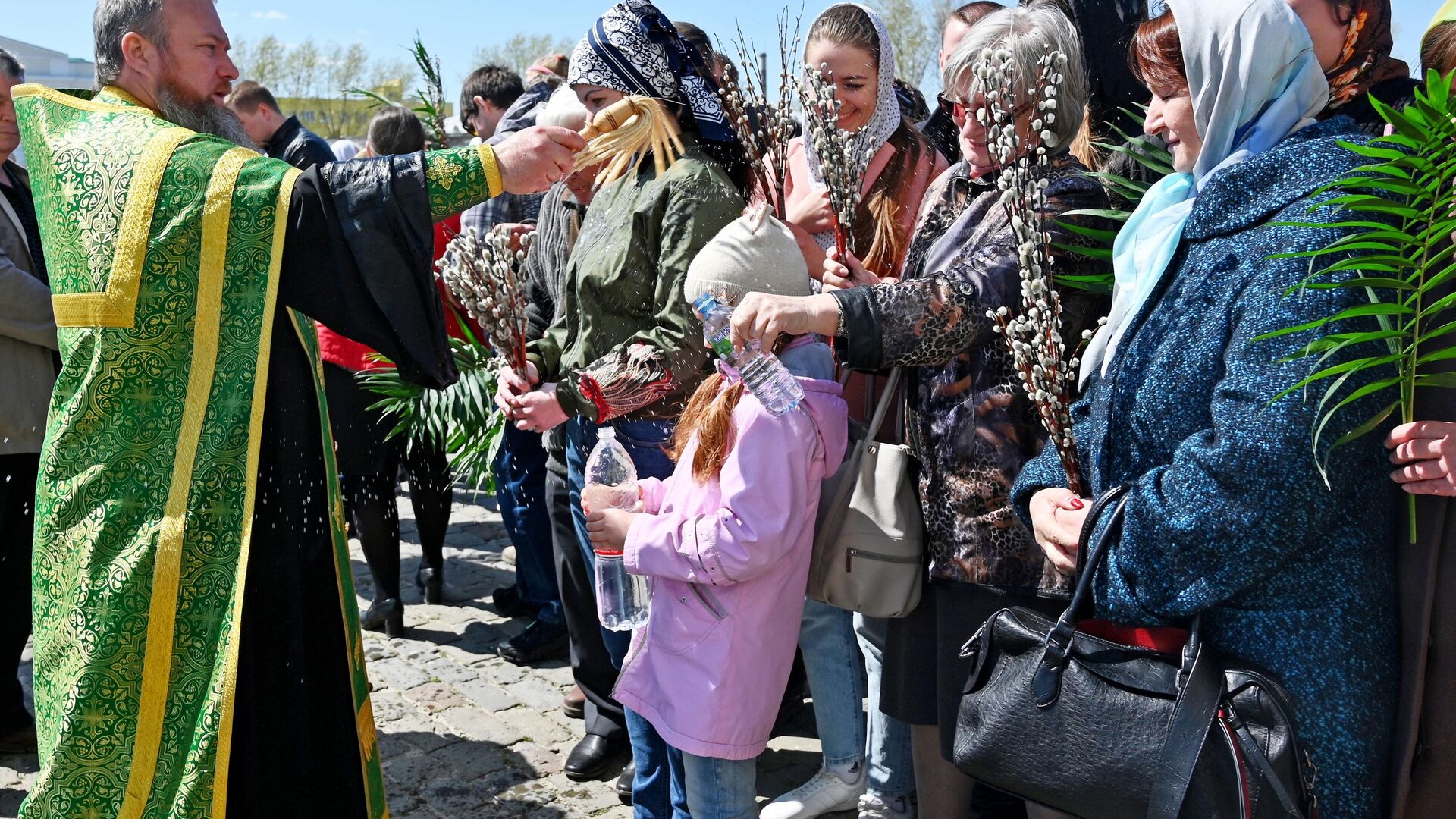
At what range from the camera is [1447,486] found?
5.30 feet

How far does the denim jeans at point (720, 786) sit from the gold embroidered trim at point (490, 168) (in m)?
1.35

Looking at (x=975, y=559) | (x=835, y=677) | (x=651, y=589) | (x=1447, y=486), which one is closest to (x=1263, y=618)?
(x=1447, y=486)

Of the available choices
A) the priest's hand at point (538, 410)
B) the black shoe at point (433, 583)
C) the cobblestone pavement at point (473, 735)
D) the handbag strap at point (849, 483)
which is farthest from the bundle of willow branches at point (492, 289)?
the black shoe at point (433, 583)

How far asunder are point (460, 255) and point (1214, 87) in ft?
6.63

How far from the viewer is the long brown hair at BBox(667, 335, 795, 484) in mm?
2572

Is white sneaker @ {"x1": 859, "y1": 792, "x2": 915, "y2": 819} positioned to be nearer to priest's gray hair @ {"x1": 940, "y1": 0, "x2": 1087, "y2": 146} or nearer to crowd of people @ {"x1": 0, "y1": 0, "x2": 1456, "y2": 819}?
crowd of people @ {"x1": 0, "y1": 0, "x2": 1456, "y2": 819}

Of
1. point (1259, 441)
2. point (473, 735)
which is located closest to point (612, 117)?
point (1259, 441)

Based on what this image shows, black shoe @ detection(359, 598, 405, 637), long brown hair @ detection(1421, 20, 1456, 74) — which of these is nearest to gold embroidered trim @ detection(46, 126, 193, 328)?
long brown hair @ detection(1421, 20, 1456, 74)

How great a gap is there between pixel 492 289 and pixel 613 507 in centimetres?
82

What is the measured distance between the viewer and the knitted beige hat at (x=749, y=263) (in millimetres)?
2527

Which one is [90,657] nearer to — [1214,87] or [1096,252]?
[1096,252]

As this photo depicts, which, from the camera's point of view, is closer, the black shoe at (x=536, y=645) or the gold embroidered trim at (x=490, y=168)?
the gold embroidered trim at (x=490, y=168)

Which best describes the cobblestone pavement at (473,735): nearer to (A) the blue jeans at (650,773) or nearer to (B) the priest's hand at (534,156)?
(A) the blue jeans at (650,773)

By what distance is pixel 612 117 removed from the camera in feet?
9.94
